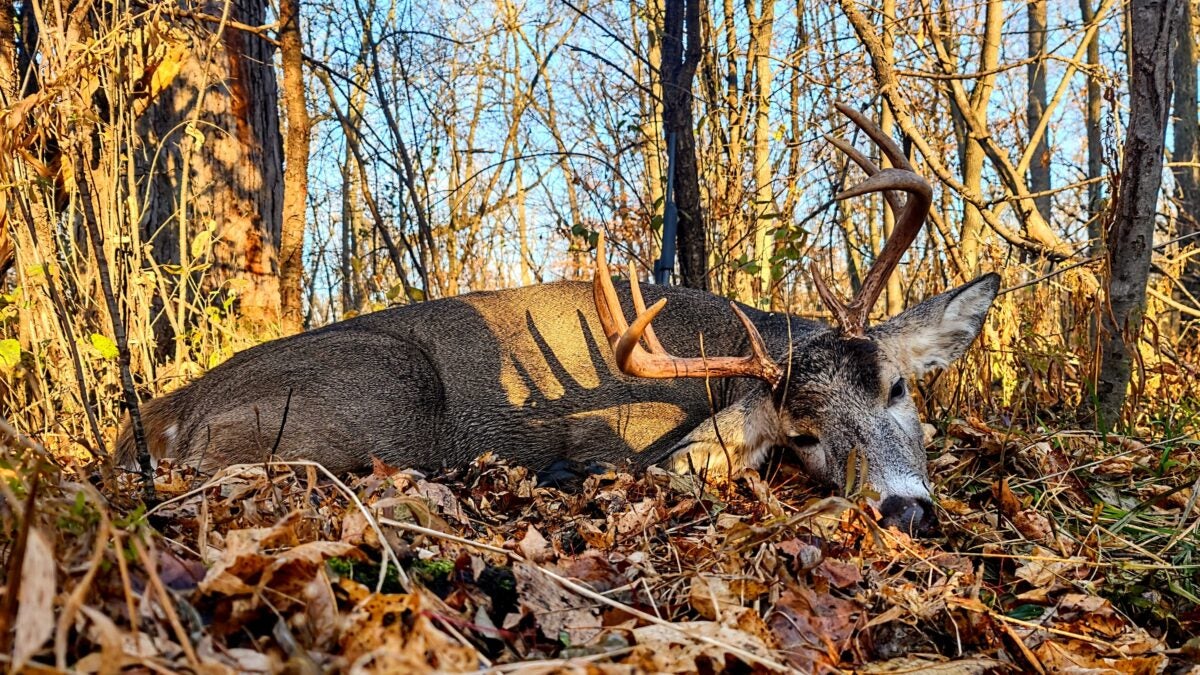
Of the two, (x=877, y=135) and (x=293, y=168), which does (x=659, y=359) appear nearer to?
(x=877, y=135)

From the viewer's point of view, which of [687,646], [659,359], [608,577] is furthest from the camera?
[659,359]

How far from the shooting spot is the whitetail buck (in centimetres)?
417

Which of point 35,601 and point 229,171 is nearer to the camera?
point 35,601

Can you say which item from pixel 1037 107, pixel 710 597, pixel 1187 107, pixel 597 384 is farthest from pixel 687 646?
pixel 1037 107

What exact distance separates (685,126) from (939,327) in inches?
115

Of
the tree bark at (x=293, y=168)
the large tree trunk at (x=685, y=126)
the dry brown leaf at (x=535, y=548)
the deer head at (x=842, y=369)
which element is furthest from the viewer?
the tree bark at (x=293, y=168)

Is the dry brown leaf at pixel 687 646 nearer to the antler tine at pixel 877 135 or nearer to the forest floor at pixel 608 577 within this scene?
the forest floor at pixel 608 577

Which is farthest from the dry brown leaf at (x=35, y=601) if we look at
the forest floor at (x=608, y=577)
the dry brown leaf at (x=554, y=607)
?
the dry brown leaf at (x=554, y=607)

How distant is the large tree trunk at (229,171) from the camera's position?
7.66m

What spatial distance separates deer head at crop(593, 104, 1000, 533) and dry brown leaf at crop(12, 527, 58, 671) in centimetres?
262

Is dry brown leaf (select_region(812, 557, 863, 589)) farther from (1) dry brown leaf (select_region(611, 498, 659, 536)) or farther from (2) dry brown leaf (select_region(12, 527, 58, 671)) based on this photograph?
(2) dry brown leaf (select_region(12, 527, 58, 671))

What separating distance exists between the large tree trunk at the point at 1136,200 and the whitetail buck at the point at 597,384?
627 millimetres

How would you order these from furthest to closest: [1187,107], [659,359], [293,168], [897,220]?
1. [1187,107]
2. [293,168]
3. [897,220]
4. [659,359]

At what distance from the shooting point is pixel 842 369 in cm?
418
